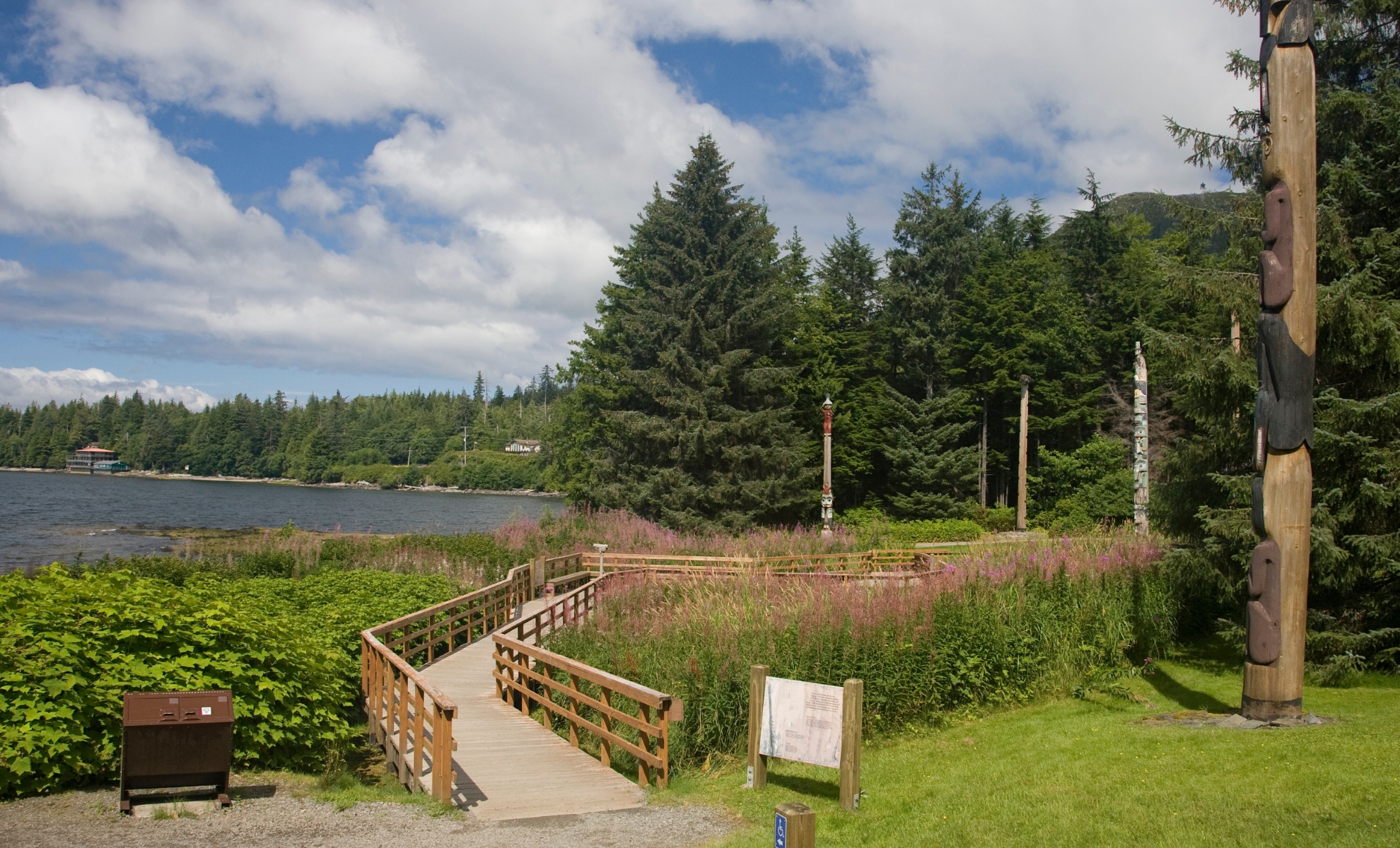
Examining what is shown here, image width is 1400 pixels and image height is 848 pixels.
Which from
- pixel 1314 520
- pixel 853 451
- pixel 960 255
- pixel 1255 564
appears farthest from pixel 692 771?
pixel 960 255

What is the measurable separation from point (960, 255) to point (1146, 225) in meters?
13.7

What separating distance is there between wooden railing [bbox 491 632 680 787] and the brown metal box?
3.46 meters

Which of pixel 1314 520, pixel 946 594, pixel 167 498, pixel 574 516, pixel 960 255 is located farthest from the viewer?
pixel 167 498

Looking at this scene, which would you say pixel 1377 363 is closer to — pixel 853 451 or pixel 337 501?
pixel 853 451

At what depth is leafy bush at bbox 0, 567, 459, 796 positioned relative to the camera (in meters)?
7.62

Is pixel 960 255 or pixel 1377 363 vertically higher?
pixel 960 255

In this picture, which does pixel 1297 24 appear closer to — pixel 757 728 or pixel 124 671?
pixel 757 728

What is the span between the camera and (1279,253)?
933cm

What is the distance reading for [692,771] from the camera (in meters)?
9.76

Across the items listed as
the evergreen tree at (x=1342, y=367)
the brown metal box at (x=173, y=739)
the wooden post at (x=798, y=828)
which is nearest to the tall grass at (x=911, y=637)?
the evergreen tree at (x=1342, y=367)

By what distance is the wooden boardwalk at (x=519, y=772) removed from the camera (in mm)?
8250

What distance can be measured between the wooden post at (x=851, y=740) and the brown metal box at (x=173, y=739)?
4.87 meters

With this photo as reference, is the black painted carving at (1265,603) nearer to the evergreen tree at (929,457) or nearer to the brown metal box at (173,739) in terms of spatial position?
the brown metal box at (173,739)

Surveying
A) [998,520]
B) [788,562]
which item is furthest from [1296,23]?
[998,520]
